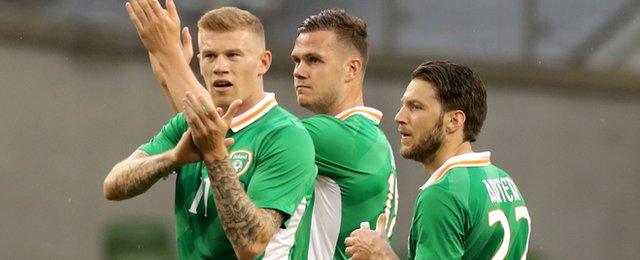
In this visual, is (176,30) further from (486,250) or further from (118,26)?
(118,26)

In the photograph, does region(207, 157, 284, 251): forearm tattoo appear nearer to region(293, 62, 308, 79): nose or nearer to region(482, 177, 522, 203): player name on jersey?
region(482, 177, 522, 203): player name on jersey

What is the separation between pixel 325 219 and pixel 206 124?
141cm

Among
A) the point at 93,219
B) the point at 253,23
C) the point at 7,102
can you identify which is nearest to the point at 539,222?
the point at 93,219

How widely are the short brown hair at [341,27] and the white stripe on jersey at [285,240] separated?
1.19 m

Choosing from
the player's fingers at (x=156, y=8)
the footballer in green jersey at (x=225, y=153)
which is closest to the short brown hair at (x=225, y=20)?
the footballer in green jersey at (x=225, y=153)

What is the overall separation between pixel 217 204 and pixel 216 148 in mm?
217

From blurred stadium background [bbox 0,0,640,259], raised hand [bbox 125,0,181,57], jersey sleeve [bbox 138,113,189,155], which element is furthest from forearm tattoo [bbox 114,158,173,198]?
blurred stadium background [bbox 0,0,640,259]

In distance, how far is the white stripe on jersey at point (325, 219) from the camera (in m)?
4.72

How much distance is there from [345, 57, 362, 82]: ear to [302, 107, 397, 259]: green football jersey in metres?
0.15

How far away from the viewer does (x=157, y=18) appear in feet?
11.8

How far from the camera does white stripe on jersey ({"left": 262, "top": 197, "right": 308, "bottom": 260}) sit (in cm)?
405

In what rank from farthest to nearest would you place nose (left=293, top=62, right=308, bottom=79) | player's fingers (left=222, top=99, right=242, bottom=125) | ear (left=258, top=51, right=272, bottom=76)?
nose (left=293, top=62, right=308, bottom=79), ear (left=258, top=51, right=272, bottom=76), player's fingers (left=222, top=99, right=242, bottom=125)

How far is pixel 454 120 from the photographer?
414 centimetres

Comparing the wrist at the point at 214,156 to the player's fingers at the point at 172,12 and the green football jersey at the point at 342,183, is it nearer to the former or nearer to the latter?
the player's fingers at the point at 172,12
